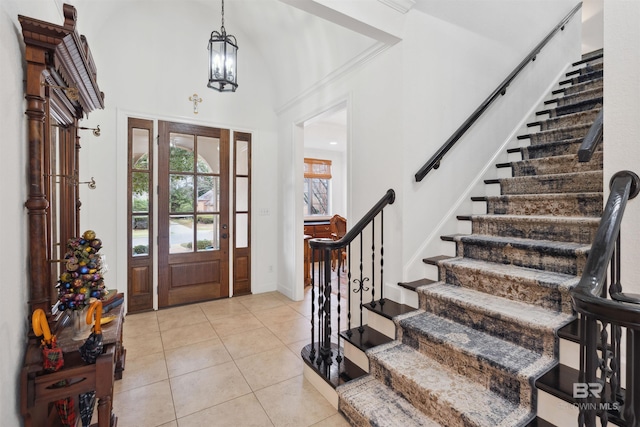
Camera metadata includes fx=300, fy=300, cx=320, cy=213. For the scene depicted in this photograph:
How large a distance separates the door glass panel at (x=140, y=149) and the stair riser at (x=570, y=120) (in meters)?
4.45

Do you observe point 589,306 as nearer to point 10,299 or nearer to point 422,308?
point 422,308

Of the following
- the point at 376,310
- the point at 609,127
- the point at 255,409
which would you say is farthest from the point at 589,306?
the point at 255,409

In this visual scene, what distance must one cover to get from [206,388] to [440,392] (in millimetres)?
1611

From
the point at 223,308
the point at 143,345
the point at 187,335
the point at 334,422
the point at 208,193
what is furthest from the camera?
the point at 208,193

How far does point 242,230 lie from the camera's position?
4309 mm

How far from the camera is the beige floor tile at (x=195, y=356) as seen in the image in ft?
8.04

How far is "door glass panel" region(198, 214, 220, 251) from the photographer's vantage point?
3.99 m

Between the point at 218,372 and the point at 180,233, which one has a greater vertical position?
the point at 180,233

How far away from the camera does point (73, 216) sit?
1.96 meters

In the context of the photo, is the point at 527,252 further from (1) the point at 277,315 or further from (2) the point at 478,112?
(1) the point at 277,315

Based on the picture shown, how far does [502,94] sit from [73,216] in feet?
Answer: 12.1

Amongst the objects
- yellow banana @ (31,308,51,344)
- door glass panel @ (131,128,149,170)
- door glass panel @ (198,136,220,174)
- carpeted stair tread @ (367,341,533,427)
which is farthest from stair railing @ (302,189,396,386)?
door glass panel @ (131,128,149,170)

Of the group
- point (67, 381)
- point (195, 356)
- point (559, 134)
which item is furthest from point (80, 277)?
point (559, 134)

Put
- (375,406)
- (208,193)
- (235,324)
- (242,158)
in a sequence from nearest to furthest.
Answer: (375,406)
(235,324)
(208,193)
(242,158)
